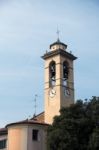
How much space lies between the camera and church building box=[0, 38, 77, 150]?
48.6 m

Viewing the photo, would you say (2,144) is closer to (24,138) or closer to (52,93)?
(24,138)

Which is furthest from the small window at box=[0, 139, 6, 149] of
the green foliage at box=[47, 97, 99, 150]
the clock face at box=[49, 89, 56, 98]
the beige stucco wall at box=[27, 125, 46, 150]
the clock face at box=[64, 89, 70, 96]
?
the clock face at box=[64, 89, 70, 96]

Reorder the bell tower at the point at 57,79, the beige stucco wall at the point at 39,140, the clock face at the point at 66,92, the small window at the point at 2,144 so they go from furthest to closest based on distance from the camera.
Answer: the clock face at the point at 66,92 → the bell tower at the point at 57,79 → the small window at the point at 2,144 → the beige stucco wall at the point at 39,140

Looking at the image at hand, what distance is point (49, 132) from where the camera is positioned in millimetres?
44344

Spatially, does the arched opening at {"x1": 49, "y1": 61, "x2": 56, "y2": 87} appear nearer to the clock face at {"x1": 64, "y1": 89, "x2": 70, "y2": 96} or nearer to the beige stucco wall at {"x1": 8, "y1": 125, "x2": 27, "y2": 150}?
the clock face at {"x1": 64, "y1": 89, "x2": 70, "y2": 96}

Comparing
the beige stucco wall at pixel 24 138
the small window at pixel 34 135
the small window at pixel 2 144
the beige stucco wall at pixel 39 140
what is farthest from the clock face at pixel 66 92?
the small window at pixel 2 144

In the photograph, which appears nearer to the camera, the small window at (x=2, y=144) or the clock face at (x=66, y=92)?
the small window at (x=2, y=144)

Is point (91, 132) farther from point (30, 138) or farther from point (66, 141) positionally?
point (30, 138)

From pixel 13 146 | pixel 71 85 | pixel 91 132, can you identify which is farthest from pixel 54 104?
pixel 91 132

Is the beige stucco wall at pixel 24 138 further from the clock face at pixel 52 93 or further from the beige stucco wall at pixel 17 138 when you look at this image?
the clock face at pixel 52 93

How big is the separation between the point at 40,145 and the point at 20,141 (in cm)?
246

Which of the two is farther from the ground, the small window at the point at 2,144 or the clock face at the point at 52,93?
the clock face at the point at 52,93

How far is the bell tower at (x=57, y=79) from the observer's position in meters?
53.1

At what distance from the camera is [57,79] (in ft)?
178
